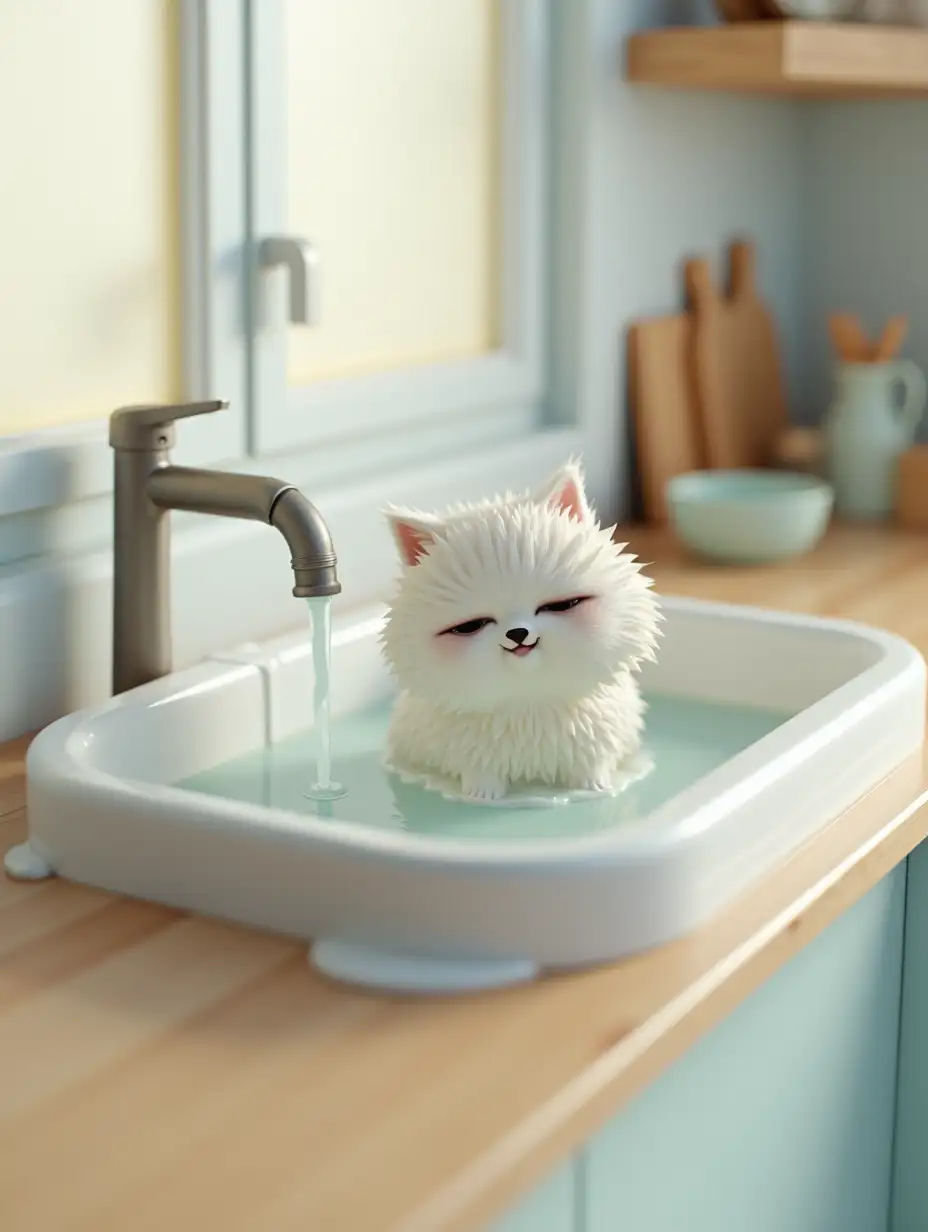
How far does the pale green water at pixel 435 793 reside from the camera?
118cm

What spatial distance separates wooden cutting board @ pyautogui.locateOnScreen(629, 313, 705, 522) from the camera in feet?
6.73

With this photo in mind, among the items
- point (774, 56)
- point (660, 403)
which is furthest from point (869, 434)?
point (774, 56)

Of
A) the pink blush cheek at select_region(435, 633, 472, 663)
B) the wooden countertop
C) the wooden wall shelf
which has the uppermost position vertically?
the wooden wall shelf

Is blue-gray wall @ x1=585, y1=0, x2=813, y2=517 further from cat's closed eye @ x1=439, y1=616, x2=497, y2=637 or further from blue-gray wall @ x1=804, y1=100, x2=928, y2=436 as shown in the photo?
cat's closed eye @ x1=439, y1=616, x2=497, y2=637

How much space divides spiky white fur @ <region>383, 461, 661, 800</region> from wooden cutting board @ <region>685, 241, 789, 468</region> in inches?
37.8

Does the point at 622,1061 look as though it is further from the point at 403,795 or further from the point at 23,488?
the point at 23,488

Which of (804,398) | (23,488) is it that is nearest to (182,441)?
(23,488)

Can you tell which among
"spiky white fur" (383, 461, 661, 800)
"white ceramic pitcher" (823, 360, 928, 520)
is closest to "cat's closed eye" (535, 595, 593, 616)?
"spiky white fur" (383, 461, 661, 800)

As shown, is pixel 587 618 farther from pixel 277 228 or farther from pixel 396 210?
pixel 396 210

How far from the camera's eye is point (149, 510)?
1.29 m

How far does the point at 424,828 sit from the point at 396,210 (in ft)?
2.53

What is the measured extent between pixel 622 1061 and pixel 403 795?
42cm

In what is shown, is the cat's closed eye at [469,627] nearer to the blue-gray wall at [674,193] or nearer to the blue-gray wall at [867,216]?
the blue-gray wall at [674,193]

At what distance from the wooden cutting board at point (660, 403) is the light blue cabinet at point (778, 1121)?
0.83m
